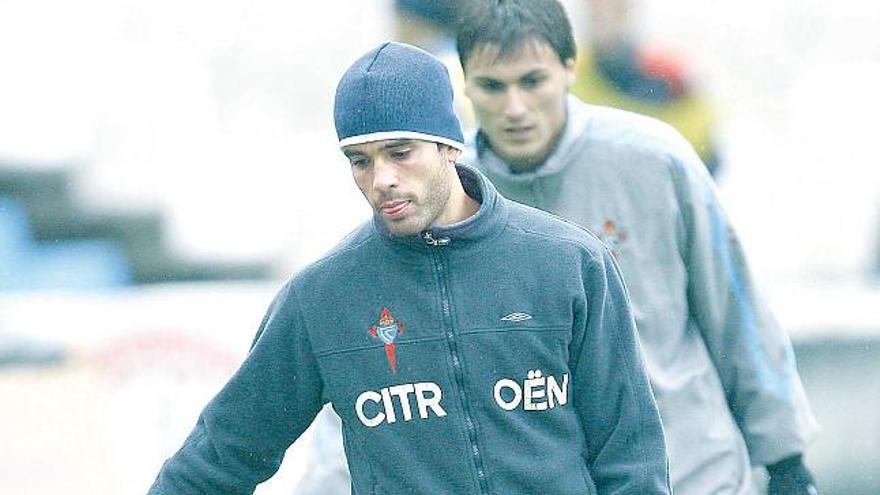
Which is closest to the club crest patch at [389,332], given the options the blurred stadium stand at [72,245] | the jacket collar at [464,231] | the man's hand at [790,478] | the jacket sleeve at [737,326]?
the jacket collar at [464,231]

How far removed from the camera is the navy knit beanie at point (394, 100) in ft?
11.0

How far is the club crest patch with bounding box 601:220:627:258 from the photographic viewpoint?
14.0 feet

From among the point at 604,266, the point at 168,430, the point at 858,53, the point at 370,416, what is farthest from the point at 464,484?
the point at 858,53

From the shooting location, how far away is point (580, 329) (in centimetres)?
342

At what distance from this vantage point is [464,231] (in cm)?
344

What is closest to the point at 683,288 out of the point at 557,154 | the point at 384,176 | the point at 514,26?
the point at 557,154

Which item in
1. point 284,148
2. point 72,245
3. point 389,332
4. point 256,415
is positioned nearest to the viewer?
point 389,332

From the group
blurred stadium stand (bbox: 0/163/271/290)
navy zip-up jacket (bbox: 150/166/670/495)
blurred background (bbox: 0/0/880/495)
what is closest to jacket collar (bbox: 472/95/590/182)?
navy zip-up jacket (bbox: 150/166/670/495)

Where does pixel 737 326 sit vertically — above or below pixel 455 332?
below

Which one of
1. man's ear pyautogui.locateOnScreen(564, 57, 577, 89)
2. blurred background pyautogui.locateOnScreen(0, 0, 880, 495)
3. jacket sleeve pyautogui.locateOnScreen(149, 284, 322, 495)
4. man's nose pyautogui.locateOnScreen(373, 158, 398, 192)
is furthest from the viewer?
blurred background pyautogui.locateOnScreen(0, 0, 880, 495)

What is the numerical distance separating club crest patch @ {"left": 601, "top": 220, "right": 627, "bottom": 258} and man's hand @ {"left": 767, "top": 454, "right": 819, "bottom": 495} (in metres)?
0.58

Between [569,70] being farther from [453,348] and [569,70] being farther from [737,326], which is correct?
[453,348]

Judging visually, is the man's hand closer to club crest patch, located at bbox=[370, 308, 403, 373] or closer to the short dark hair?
the short dark hair

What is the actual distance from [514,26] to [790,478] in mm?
1144
